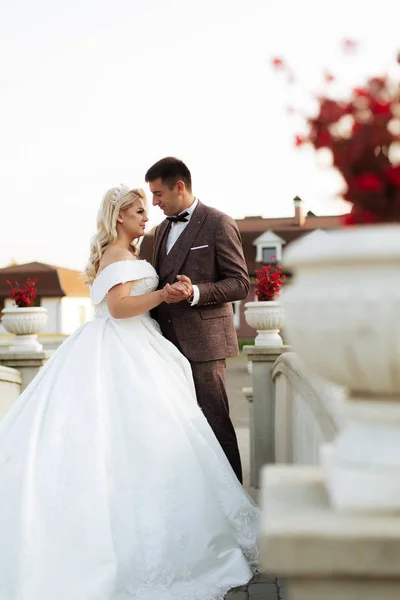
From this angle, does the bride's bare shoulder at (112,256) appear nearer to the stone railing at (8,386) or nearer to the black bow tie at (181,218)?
the black bow tie at (181,218)

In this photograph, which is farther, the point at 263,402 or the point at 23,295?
the point at 23,295

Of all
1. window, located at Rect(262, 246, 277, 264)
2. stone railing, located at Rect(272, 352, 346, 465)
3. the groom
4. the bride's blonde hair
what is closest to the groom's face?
the groom

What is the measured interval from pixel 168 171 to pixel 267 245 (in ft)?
96.3

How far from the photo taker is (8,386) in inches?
299

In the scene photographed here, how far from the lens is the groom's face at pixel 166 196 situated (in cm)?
526

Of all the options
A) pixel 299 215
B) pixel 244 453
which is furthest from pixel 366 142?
pixel 299 215

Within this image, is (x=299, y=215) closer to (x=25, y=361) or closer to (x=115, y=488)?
(x=25, y=361)

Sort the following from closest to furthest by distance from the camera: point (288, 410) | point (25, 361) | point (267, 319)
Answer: point (288, 410), point (267, 319), point (25, 361)

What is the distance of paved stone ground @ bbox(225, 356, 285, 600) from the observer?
13.0 feet

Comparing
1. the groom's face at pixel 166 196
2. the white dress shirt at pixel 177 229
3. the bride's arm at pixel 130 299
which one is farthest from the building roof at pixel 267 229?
the bride's arm at pixel 130 299

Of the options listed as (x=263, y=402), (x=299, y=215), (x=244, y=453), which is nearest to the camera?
(x=263, y=402)

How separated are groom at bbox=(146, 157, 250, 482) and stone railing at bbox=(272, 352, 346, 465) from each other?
1.52 ft

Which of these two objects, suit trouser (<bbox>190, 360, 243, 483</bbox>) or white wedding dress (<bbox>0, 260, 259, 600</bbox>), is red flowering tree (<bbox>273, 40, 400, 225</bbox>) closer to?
white wedding dress (<bbox>0, 260, 259, 600</bbox>)

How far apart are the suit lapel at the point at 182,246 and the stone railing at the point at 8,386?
2877mm
